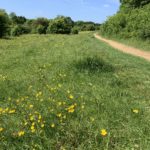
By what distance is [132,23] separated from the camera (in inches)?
950

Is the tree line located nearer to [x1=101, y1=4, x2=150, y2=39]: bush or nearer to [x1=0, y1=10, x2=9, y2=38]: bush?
[x1=0, y1=10, x2=9, y2=38]: bush

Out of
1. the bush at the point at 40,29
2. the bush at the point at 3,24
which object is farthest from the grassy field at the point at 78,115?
the bush at the point at 40,29

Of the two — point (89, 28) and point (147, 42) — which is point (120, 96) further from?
point (89, 28)

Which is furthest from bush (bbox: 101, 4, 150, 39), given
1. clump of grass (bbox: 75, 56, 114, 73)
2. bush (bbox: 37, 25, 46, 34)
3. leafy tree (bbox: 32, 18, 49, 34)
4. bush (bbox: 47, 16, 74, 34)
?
leafy tree (bbox: 32, 18, 49, 34)

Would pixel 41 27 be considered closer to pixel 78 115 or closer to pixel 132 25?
pixel 132 25

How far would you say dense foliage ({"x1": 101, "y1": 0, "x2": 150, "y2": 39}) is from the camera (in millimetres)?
20509

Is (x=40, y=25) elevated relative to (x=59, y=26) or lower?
elevated

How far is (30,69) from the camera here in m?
8.64

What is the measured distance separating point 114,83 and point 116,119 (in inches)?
92.4

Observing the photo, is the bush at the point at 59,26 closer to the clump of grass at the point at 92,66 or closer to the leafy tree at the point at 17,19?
the leafy tree at the point at 17,19

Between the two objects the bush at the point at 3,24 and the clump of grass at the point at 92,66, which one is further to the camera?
the bush at the point at 3,24

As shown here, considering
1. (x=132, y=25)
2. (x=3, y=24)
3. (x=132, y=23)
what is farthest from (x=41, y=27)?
(x=132, y=25)

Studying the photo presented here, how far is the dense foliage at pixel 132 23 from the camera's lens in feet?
67.3

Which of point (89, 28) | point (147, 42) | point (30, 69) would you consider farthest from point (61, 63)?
point (89, 28)
